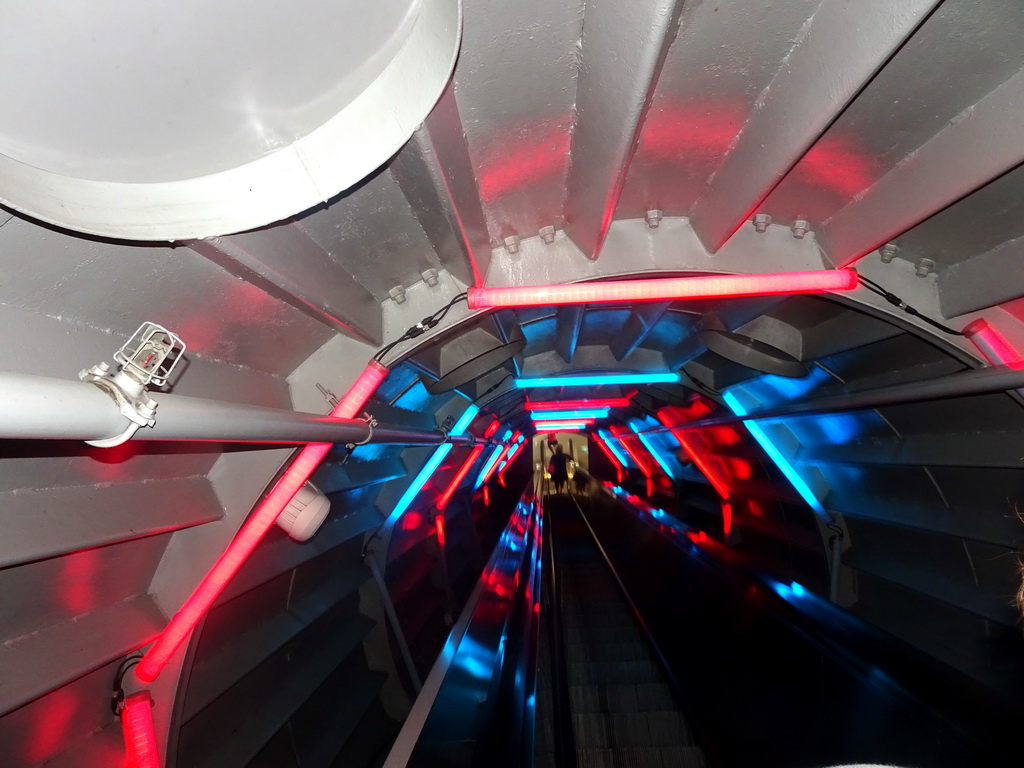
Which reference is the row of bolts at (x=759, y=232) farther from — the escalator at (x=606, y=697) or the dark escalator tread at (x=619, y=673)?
the dark escalator tread at (x=619, y=673)

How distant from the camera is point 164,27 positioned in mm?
1162

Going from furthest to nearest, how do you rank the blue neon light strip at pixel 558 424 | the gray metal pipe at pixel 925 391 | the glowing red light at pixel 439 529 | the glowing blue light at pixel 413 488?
the blue neon light strip at pixel 558 424, the glowing red light at pixel 439 529, the glowing blue light at pixel 413 488, the gray metal pipe at pixel 925 391

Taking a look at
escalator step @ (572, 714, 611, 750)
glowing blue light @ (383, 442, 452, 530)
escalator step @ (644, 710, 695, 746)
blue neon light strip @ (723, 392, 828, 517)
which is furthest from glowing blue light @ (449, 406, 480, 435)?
escalator step @ (644, 710, 695, 746)

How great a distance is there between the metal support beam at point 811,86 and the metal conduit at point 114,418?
6.69ft

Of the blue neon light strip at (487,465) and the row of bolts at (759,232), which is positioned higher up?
the blue neon light strip at (487,465)

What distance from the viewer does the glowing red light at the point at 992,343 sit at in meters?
2.73

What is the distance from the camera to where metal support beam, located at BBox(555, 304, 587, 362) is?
4.04 m

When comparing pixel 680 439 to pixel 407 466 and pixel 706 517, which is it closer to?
pixel 706 517

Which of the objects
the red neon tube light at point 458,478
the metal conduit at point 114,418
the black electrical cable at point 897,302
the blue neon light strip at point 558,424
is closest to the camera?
the metal conduit at point 114,418

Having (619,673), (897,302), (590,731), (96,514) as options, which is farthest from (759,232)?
(619,673)

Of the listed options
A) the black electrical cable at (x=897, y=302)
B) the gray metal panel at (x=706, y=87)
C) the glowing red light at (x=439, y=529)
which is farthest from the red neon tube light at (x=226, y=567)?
the glowing red light at (x=439, y=529)

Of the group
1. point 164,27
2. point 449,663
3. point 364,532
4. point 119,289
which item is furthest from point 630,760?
point 164,27

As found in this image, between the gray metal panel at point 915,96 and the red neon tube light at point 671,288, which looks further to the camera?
the red neon tube light at point 671,288

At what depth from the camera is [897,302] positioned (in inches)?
113
